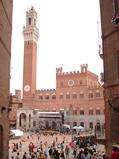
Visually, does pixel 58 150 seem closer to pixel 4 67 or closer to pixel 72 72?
pixel 4 67

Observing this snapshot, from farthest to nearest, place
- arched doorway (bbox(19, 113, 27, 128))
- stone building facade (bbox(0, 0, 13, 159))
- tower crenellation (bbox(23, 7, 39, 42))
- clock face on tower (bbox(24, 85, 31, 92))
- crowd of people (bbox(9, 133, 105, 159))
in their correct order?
tower crenellation (bbox(23, 7, 39, 42)) → clock face on tower (bbox(24, 85, 31, 92)) → arched doorway (bbox(19, 113, 27, 128)) → crowd of people (bbox(9, 133, 105, 159)) → stone building facade (bbox(0, 0, 13, 159))

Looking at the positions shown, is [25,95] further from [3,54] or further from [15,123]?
[3,54]

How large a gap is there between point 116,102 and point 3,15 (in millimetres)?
6057

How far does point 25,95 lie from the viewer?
77.3 m

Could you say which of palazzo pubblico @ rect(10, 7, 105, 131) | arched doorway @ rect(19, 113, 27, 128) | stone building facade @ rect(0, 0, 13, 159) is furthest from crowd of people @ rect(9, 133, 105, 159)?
arched doorway @ rect(19, 113, 27, 128)

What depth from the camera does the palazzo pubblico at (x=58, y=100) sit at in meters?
66.5

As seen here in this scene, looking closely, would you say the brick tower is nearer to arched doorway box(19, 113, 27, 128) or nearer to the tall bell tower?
arched doorway box(19, 113, 27, 128)

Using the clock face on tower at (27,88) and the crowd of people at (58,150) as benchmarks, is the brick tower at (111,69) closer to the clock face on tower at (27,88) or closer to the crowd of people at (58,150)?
the crowd of people at (58,150)

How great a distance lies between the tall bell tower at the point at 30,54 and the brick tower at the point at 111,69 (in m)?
65.9

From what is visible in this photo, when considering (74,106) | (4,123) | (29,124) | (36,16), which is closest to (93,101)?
(74,106)

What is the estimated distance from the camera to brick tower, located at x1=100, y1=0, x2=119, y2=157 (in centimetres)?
1062

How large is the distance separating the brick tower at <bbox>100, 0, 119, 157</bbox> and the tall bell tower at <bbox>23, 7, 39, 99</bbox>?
2593 inches

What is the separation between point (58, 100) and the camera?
7412cm

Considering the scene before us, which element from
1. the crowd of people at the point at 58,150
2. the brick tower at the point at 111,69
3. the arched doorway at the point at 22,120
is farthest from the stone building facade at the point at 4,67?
the arched doorway at the point at 22,120
